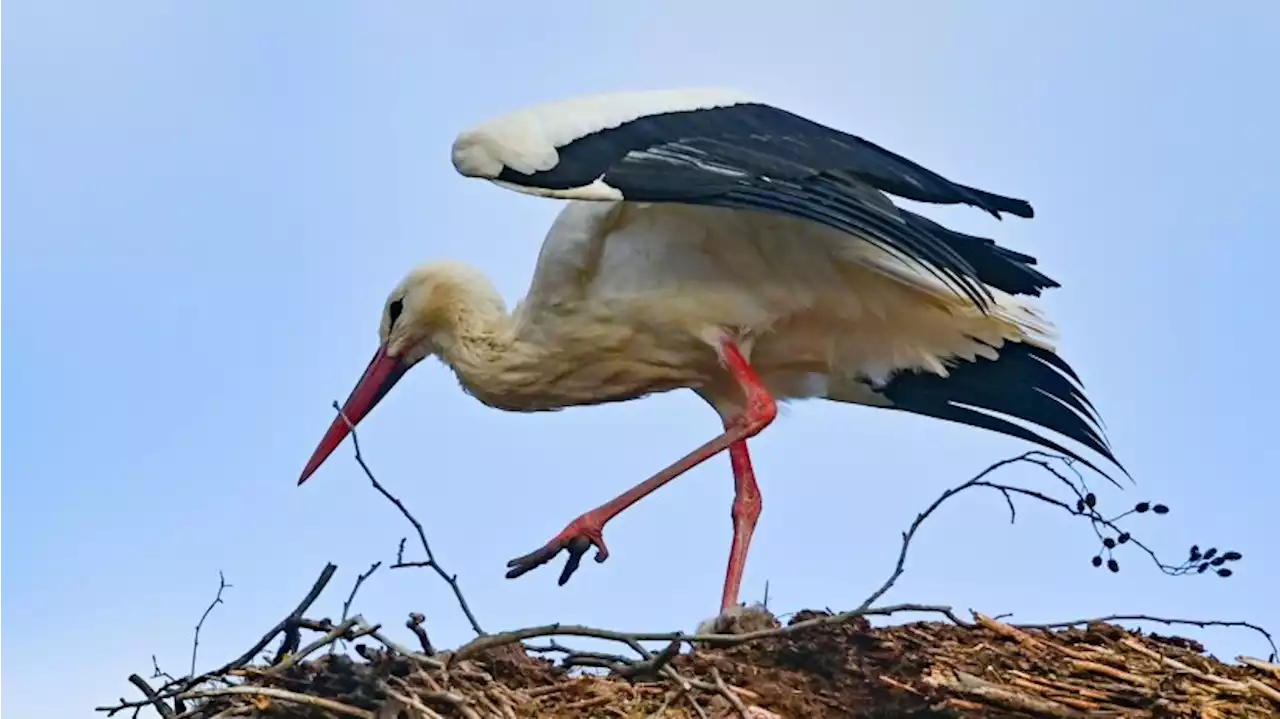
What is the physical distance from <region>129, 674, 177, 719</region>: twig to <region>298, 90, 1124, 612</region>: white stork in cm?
118

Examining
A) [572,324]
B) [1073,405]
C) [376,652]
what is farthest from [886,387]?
[376,652]

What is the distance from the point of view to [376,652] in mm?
3688

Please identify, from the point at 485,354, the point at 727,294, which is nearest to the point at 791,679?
the point at 727,294

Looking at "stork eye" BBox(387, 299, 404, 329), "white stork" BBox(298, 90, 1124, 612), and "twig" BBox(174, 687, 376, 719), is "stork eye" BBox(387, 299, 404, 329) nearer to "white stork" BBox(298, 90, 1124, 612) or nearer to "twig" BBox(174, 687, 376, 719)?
"white stork" BBox(298, 90, 1124, 612)

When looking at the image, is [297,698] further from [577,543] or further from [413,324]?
[413,324]

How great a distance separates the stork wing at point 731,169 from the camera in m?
4.45

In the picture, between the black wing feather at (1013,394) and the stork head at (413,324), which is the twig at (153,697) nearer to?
the stork head at (413,324)

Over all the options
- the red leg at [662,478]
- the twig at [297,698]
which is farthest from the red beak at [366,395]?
the twig at [297,698]

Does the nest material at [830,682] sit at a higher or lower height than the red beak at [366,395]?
lower

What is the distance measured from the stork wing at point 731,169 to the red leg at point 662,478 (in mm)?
547

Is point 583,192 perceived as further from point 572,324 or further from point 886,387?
point 886,387

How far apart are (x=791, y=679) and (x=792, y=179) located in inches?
45.0

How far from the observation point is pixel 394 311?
5598mm

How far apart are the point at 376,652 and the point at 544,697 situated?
0.40 metres
